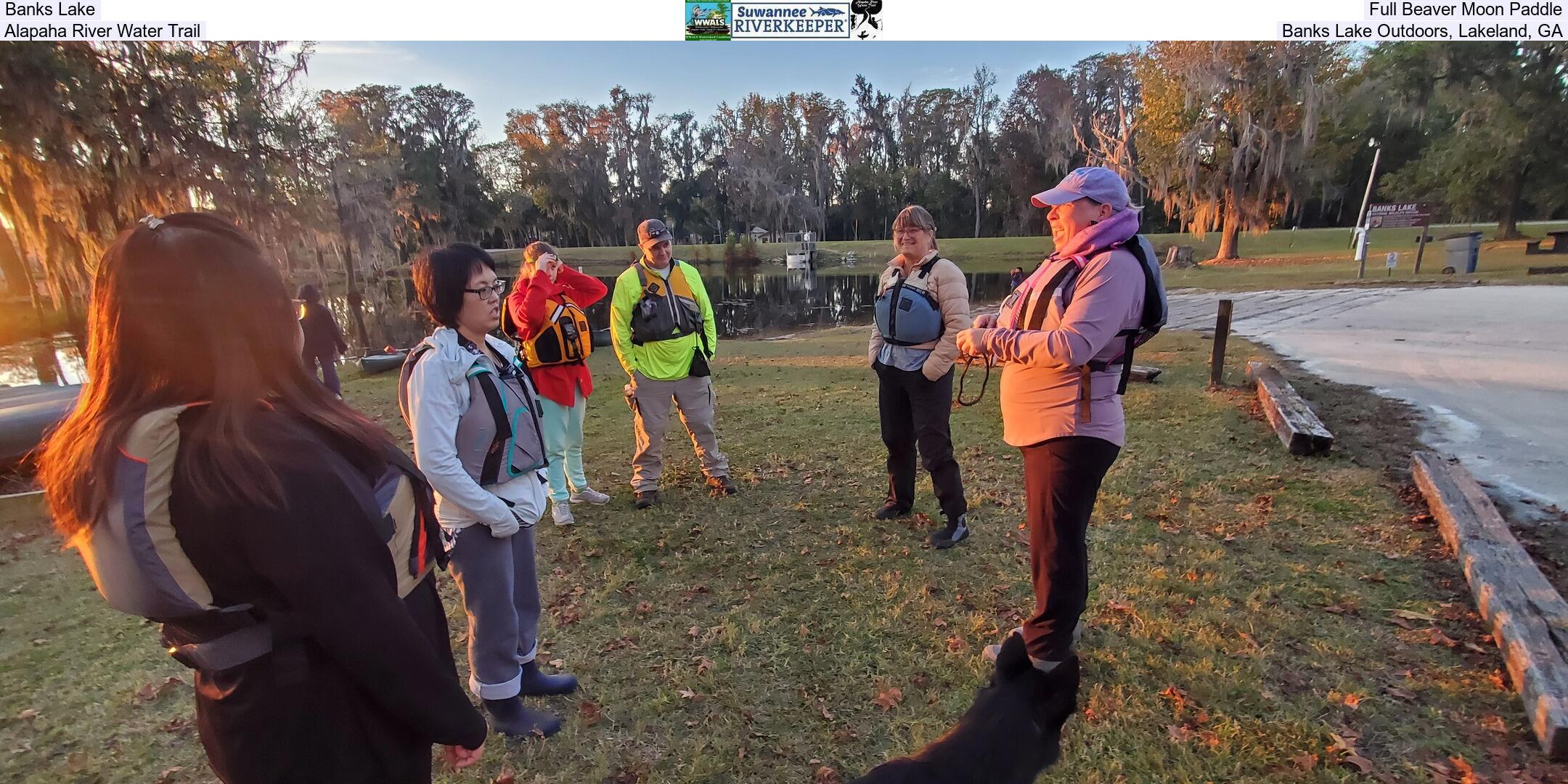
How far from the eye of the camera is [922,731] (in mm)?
3002

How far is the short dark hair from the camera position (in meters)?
2.72

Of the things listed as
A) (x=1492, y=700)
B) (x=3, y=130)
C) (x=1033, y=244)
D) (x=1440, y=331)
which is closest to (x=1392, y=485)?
(x=1492, y=700)

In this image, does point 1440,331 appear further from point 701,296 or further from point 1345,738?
point 701,296

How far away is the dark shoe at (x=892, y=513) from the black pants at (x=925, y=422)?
39cm

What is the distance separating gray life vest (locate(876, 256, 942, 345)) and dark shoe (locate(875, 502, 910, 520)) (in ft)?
4.66

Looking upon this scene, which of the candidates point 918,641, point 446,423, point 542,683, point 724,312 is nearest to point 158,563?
point 446,423

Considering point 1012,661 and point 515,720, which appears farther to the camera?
point 515,720

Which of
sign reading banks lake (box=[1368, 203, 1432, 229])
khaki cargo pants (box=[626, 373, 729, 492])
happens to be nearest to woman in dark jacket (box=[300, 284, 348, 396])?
khaki cargo pants (box=[626, 373, 729, 492])

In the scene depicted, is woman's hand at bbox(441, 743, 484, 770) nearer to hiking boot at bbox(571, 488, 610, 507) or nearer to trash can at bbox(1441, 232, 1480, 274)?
hiking boot at bbox(571, 488, 610, 507)

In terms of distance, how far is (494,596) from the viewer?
9.28ft

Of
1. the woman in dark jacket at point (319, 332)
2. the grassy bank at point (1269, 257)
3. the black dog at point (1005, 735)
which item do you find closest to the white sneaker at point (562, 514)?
the black dog at point (1005, 735)

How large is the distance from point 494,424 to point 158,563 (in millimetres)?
1581

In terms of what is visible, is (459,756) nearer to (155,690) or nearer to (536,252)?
(155,690)

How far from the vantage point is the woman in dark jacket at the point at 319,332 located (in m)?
9.05
